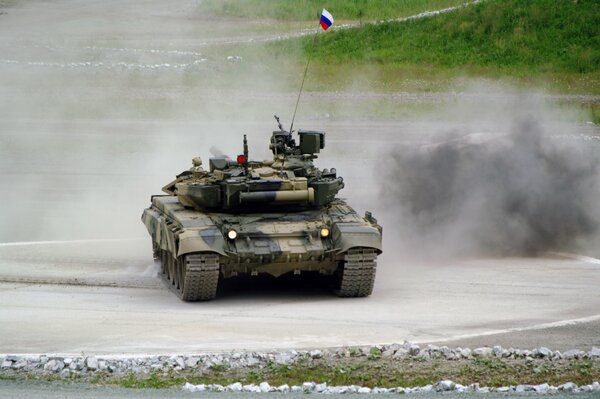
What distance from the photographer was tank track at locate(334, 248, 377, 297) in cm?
2512

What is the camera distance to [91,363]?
1998 cm

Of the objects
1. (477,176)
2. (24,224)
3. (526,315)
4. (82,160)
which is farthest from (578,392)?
(82,160)

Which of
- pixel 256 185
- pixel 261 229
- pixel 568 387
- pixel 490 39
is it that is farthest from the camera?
pixel 490 39

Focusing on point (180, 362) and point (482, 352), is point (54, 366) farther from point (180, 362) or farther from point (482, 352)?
point (482, 352)

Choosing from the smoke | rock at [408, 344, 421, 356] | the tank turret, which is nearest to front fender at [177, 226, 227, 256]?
the tank turret

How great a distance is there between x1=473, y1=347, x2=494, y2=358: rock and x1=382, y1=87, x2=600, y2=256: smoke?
962 centimetres

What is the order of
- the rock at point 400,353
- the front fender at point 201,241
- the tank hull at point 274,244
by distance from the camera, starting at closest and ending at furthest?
the rock at point 400,353
the front fender at point 201,241
the tank hull at point 274,244

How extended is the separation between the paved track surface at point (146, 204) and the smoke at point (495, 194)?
2.34ft

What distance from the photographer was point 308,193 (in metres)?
26.3

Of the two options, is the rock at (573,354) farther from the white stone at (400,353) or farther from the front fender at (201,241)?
the front fender at (201,241)

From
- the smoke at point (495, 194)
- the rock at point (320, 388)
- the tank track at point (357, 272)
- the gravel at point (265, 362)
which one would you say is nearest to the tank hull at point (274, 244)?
the tank track at point (357, 272)

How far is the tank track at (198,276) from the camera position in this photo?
2478 cm

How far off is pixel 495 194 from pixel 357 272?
726 centimetres

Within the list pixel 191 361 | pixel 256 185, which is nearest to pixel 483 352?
pixel 191 361
